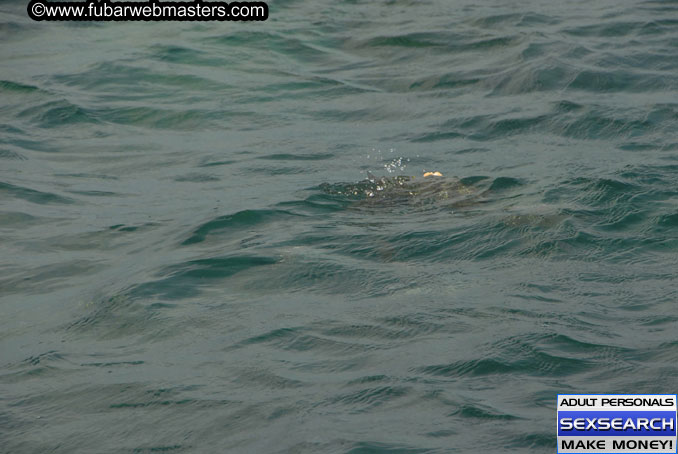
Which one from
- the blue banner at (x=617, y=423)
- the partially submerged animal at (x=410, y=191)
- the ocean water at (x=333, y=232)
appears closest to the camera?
the blue banner at (x=617, y=423)

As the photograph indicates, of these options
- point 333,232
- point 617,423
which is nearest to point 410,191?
point 333,232

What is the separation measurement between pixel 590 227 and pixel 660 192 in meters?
1.01

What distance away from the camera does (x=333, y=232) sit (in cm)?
745

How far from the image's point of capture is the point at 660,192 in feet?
26.1

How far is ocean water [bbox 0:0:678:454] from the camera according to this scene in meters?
4.99

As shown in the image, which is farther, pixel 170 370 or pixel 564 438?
pixel 170 370

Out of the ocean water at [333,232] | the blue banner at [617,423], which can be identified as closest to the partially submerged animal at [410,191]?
the ocean water at [333,232]

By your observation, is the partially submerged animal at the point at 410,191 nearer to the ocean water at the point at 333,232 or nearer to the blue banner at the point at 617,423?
the ocean water at the point at 333,232

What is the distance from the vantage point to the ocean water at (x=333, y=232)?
4988mm

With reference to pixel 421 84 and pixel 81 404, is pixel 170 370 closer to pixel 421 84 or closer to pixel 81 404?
pixel 81 404

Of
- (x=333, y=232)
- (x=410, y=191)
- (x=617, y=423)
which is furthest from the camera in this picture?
(x=410, y=191)

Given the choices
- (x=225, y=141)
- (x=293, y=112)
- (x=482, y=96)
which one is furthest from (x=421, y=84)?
(x=225, y=141)

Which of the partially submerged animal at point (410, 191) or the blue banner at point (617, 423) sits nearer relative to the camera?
the blue banner at point (617, 423)

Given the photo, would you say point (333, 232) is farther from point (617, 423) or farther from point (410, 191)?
point (617, 423)
